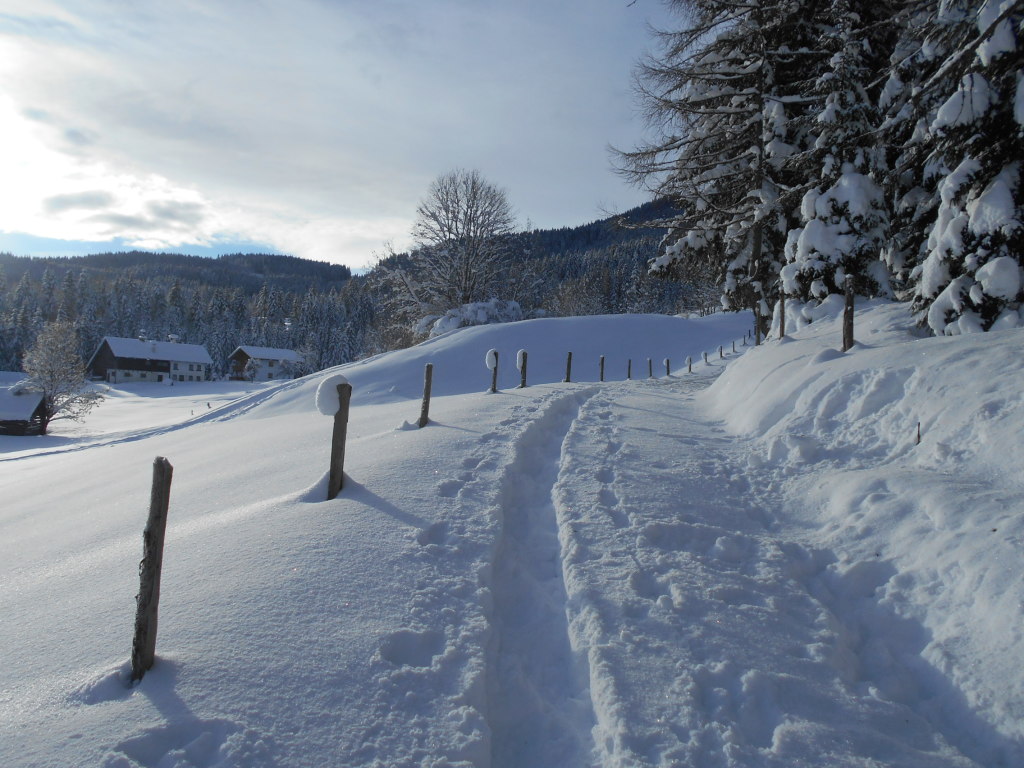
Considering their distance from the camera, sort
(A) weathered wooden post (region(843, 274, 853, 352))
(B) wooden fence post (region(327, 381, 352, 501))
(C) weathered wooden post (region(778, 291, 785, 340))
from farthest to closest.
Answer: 1. (C) weathered wooden post (region(778, 291, 785, 340))
2. (A) weathered wooden post (region(843, 274, 853, 352))
3. (B) wooden fence post (region(327, 381, 352, 501))

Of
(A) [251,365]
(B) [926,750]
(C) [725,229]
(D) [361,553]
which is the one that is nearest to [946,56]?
(C) [725,229]

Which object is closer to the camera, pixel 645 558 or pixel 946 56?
pixel 645 558

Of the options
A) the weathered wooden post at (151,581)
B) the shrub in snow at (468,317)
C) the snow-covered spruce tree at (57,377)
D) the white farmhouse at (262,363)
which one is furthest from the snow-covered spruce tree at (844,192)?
the white farmhouse at (262,363)

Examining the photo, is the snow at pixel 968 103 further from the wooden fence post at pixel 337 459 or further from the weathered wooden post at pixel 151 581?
the weathered wooden post at pixel 151 581

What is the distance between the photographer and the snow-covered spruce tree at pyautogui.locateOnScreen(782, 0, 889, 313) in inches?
470

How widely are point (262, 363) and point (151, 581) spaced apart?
2960 inches

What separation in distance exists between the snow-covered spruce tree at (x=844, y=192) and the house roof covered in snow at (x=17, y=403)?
4023 cm

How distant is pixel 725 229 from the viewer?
16.6m

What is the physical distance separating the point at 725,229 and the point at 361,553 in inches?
633

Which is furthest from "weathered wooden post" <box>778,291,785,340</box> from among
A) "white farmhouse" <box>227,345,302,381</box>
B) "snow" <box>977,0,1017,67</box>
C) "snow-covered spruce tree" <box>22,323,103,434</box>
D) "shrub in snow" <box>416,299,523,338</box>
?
"white farmhouse" <box>227,345,302,381</box>

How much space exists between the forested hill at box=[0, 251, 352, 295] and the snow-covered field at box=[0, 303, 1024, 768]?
423 feet

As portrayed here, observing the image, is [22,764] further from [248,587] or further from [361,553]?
→ [361,553]

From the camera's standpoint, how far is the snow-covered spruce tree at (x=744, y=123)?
1378cm

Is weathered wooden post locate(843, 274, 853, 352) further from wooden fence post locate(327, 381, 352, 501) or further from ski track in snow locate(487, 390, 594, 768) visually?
wooden fence post locate(327, 381, 352, 501)
